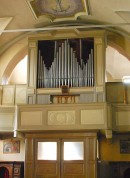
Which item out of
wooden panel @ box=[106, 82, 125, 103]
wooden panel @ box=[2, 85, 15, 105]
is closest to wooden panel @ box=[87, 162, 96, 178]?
wooden panel @ box=[106, 82, 125, 103]

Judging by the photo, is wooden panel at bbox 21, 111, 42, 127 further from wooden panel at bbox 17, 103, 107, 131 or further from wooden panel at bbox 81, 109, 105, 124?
wooden panel at bbox 81, 109, 105, 124

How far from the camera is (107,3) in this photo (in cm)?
1159

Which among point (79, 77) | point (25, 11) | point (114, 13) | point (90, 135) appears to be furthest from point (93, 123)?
point (25, 11)

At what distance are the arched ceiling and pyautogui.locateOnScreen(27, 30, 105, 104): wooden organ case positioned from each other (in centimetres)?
54

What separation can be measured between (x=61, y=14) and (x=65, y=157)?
16.8 feet

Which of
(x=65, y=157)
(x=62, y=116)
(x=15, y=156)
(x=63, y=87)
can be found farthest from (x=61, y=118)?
(x=15, y=156)

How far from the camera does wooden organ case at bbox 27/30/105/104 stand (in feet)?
42.4

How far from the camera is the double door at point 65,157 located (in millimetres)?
12258

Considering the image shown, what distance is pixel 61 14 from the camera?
13.0 meters

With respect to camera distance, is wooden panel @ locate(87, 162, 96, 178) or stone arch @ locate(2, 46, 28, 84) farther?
stone arch @ locate(2, 46, 28, 84)

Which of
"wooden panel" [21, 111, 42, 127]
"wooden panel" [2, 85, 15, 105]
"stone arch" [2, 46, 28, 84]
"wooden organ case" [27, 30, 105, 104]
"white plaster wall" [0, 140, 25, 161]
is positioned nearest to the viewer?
"wooden panel" [21, 111, 42, 127]

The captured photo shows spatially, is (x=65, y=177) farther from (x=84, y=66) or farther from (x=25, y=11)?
(x=25, y=11)

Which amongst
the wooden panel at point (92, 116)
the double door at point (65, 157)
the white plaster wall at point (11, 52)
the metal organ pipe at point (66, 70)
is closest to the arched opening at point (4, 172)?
the double door at point (65, 157)

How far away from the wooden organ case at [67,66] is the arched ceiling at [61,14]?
538mm
